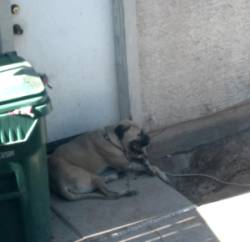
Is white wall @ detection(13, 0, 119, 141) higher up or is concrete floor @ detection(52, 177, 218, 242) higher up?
white wall @ detection(13, 0, 119, 141)

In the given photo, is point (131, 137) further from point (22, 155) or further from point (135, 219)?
point (22, 155)

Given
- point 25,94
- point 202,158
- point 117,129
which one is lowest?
point 202,158

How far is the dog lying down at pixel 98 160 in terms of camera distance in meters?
6.50

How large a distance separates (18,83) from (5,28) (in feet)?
3.33

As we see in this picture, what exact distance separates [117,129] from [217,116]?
1.28 meters

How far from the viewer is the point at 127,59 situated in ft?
22.7

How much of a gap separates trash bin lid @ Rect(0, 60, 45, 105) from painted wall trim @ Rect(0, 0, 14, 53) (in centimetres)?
66

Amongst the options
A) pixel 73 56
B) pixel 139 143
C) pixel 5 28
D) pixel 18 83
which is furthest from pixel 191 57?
pixel 18 83

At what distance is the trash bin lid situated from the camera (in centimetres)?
524

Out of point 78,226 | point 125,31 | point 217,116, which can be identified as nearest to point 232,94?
point 217,116

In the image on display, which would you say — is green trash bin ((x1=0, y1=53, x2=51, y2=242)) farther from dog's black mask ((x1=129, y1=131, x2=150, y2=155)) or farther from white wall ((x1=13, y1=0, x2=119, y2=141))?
dog's black mask ((x1=129, y1=131, x2=150, y2=155))

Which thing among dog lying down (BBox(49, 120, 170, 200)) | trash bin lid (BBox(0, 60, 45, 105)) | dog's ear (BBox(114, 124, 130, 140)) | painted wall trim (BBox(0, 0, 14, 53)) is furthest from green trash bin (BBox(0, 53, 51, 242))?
dog's ear (BBox(114, 124, 130, 140))

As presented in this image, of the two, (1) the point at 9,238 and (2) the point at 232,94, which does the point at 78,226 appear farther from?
(2) the point at 232,94

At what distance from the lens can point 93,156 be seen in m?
6.79
